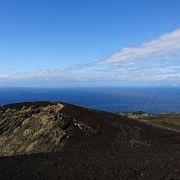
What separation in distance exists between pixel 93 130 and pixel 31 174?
55.5 feet

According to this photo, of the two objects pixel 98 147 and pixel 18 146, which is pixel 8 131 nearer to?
pixel 18 146

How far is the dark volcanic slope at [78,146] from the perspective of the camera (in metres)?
22.3

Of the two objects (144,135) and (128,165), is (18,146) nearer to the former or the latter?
(144,135)

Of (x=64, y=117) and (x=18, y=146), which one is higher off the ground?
(x=64, y=117)

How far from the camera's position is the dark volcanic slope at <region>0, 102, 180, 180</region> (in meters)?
22.3

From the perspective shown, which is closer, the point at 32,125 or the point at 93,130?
the point at 93,130

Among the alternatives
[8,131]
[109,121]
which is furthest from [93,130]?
[8,131]

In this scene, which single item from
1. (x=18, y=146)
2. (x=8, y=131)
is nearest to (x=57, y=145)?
(x=18, y=146)

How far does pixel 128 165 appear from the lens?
77.6 ft

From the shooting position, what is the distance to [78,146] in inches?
1362

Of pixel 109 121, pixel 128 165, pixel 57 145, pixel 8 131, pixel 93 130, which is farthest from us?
pixel 8 131

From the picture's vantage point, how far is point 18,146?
40.0 m

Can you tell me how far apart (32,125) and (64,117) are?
4.49 m

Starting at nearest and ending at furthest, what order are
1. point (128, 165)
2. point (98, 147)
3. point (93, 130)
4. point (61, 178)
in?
point (61, 178), point (128, 165), point (98, 147), point (93, 130)
